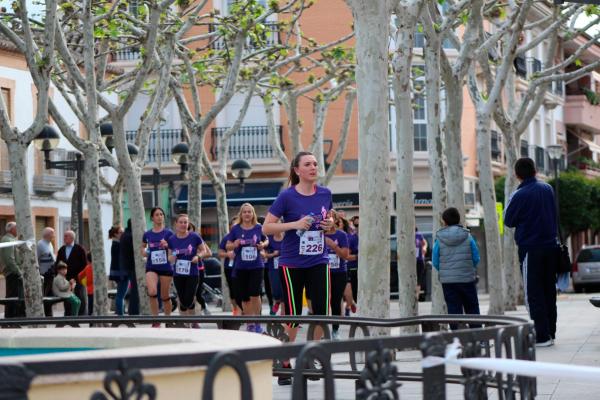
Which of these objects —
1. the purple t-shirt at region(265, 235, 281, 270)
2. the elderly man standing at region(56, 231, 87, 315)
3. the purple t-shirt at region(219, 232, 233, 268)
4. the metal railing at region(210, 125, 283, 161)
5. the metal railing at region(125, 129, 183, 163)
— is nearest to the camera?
the purple t-shirt at region(219, 232, 233, 268)

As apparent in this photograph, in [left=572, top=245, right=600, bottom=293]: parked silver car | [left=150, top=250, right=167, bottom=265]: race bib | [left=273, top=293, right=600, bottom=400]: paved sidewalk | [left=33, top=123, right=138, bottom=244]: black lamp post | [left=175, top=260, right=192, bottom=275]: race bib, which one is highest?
[left=33, top=123, right=138, bottom=244]: black lamp post

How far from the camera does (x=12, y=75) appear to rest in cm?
4447

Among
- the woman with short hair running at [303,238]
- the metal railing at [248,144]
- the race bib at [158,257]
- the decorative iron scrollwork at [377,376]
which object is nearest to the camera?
the decorative iron scrollwork at [377,376]

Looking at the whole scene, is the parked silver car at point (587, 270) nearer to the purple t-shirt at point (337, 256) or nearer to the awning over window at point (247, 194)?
the awning over window at point (247, 194)

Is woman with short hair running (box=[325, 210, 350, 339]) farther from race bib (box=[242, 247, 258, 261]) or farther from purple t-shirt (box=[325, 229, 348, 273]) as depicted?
race bib (box=[242, 247, 258, 261])

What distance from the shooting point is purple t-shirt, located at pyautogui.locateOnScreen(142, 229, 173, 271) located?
23.0 m

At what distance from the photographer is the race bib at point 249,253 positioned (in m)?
21.5

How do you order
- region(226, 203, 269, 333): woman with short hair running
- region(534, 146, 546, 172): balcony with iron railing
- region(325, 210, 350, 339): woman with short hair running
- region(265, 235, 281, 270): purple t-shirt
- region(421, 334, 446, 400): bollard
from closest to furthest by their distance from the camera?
1. region(421, 334, 446, 400): bollard
2. region(325, 210, 350, 339): woman with short hair running
3. region(226, 203, 269, 333): woman with short hair running
4. region(265, 235, 281, 270): purple t-shirt
5. region(534, 146, 546, 172): balcony with iron railing

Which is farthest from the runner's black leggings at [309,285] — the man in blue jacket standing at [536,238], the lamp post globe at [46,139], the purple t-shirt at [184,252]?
the lamp post globe at [46,139]

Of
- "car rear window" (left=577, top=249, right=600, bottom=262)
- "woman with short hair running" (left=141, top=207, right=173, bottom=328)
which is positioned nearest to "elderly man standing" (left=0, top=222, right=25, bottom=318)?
"woman with short hair running" (left=141, top=207, right=173, bottom=328)

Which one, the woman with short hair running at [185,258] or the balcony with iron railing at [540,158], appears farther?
the balcony with iron railing at [540,158]

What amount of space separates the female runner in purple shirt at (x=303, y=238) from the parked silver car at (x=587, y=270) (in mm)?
38341

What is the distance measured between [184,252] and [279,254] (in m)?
3.19

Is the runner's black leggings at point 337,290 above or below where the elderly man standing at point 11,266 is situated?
below
